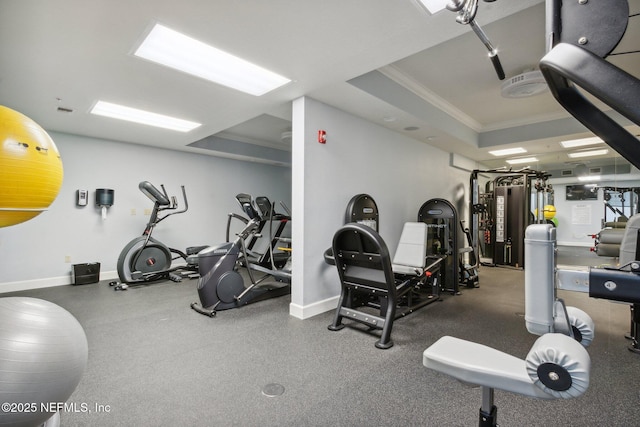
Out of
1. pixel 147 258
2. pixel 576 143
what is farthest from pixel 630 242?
pixel 147 258

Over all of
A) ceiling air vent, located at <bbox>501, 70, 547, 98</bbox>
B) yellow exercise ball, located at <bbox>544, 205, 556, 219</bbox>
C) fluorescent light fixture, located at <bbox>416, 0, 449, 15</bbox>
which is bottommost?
yellow exercise ball, located at <bbox>544, 205, 556, 219</bbox>

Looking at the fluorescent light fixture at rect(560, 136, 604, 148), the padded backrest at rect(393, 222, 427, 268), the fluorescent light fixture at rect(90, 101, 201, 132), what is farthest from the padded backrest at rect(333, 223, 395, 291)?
the fluorescent light fixture at rect(560, 136, 604, 148)

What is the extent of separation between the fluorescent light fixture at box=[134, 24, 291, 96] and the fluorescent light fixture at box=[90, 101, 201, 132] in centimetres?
159

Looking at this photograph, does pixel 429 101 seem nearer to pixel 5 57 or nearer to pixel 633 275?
pixel 633 275

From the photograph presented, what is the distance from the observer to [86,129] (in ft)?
15.5

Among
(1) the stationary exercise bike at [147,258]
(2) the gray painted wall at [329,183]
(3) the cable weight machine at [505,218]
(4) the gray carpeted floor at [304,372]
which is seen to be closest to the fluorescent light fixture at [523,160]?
(3) the cable weight machine at [505,218]

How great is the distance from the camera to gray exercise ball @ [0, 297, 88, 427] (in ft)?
3.62

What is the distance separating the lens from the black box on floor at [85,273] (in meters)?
4.87

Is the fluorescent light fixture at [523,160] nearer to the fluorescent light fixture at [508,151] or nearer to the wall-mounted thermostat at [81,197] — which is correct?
the fluorescent light fixture at [508,151]

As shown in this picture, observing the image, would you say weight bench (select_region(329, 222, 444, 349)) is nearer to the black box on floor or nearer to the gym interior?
the gym interior

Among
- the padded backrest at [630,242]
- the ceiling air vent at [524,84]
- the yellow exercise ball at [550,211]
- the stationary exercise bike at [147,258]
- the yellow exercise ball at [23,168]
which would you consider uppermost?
the ceiling air vent at [524,84]

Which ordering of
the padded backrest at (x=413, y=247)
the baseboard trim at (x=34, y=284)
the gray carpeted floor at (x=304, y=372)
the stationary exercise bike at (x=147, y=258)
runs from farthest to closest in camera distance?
1. the stationary exercise bike at (x=147, y=258)
2. the baseboard trim at (x=34, y=284)
3. the padded backrest at (x=413, y=247)
4. the gray carpeted floor at (x=304, y=372)

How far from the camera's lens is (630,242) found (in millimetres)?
2309

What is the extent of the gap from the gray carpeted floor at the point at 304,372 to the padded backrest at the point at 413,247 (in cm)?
61
